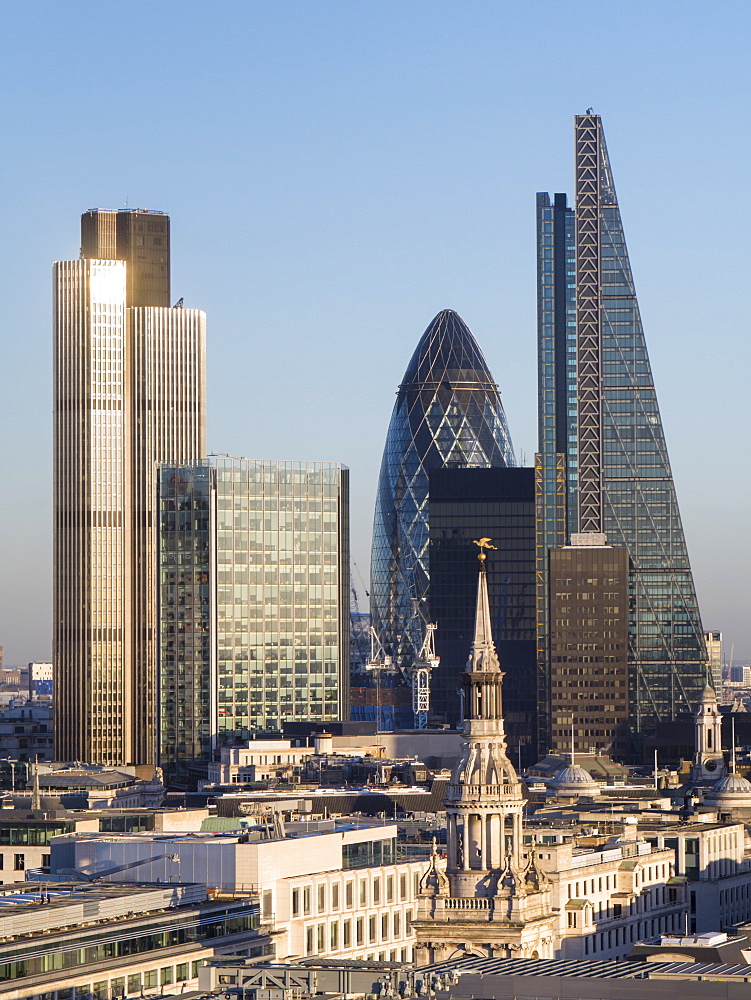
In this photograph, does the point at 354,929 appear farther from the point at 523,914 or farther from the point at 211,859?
the point at 523,914

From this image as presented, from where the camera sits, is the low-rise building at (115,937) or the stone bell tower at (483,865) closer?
the low-rise building at (115,937)

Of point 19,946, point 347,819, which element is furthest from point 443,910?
point 347,819

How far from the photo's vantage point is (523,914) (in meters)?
120

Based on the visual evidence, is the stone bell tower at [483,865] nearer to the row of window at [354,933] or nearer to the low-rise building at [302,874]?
the low-rise building at [302,874]

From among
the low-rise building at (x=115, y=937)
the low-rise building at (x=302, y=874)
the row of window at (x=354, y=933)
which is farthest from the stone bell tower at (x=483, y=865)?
the row of window at (x=354, y=933)

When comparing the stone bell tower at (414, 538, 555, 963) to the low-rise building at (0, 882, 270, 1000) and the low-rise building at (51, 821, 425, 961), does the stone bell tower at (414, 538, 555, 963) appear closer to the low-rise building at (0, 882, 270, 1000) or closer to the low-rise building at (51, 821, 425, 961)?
the low-rise building at (51, 821, 425, 961)

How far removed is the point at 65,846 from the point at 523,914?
1455 inches

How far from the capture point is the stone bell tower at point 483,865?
11956 cm

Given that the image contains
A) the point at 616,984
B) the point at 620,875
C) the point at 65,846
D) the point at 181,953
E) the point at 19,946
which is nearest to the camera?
the point at 616,984

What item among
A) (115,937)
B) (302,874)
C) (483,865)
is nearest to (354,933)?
(302,874)

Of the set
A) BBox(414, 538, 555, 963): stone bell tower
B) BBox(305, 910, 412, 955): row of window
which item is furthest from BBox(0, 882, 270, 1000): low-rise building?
BBox(414, 538, 555, 963): stone bell tower

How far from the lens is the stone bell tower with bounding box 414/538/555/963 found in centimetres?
11956

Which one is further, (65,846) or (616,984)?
(65,846)

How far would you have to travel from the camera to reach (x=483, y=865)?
123000 mm
